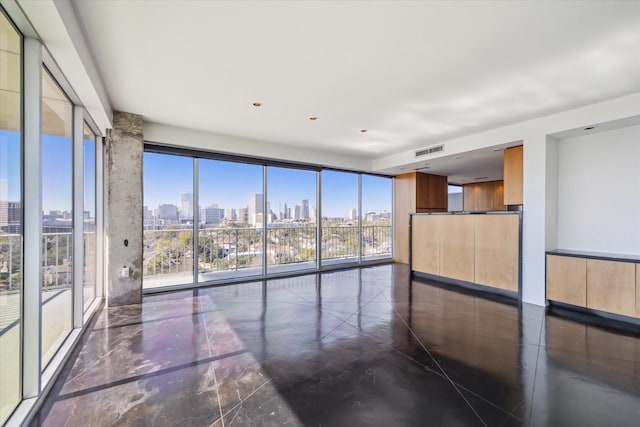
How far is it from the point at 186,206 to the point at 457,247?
4.99 meters

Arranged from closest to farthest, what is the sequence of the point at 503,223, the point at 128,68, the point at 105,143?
the point at 128,68 → the point at 105,143 → the point at 503,223

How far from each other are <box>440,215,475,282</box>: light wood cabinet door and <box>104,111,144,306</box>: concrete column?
5.20m

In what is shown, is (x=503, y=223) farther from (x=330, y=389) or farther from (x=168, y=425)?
(x=168, y=425)

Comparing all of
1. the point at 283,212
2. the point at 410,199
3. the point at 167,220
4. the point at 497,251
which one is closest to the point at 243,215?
the point at 283,212

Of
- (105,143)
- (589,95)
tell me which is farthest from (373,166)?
(105,143)

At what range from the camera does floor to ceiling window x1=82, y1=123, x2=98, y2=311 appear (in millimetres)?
3441

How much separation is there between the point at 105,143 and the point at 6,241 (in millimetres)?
2805

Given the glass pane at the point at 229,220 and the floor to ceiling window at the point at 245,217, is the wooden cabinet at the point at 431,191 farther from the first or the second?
the glass pane at the point at 229,220

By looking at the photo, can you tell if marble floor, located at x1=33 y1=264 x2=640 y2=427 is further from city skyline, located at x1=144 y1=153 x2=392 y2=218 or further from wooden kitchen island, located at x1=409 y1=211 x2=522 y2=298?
city skyline, located at x1=144 y1=153 x2=392 y2=218

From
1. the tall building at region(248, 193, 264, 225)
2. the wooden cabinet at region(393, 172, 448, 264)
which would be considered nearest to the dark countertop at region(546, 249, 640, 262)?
the wooden cabinet at region(393, 172, 448, 264)

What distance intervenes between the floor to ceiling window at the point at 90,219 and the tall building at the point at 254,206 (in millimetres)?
2474

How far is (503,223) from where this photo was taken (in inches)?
Result: 173

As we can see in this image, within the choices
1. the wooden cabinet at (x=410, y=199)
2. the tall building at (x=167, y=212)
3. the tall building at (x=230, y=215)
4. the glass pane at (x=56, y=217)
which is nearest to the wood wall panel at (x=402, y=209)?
the wooden cabinet at (x=410, y=199)

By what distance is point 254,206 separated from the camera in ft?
18.4
